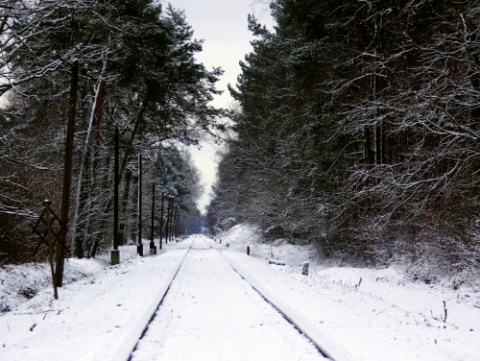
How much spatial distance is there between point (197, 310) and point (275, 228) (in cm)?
2825

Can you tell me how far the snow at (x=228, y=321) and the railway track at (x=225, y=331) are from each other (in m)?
0.02

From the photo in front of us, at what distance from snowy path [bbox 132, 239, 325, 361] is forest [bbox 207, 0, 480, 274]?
6479 millimetres

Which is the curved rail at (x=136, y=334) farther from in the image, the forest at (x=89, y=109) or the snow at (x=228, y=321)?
A: the forest at (x=89, y=109)

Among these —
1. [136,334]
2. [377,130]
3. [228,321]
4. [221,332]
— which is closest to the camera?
[136,334]

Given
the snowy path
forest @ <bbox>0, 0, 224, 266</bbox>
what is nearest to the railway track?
the snowy path

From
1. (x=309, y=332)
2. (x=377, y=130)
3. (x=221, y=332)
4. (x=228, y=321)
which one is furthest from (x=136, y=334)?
(x=377, y=130)

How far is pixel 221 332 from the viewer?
679 cm

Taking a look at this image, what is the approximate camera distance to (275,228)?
36625 mm

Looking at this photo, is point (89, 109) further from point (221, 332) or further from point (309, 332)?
point (309, 332)

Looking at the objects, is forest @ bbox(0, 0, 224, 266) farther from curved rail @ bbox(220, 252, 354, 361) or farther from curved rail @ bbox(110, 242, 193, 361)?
curved rail @ bbox(220, 252, 354, 361)

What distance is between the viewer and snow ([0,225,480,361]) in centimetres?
571

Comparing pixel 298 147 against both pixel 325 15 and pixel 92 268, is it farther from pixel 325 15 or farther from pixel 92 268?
pixel 92 268

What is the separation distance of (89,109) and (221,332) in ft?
64.4

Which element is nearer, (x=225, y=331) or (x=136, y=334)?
(x=136, y=334)
